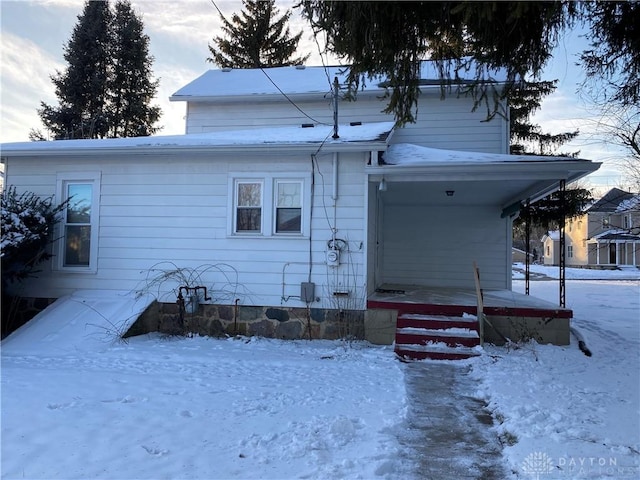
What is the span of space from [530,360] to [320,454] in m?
3.85

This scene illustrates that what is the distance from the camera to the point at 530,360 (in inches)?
224

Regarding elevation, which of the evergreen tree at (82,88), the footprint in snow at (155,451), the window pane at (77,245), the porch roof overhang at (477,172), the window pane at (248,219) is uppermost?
the evergreen tree at (82,88)

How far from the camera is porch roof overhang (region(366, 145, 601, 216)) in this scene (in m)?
6.66

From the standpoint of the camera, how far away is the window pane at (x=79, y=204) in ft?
26.6

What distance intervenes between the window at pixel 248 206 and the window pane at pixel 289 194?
385 mm

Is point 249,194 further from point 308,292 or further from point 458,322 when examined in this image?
point 458,322

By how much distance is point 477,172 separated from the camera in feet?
22.7

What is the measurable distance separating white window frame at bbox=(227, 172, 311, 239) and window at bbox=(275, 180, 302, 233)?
38 millimetres

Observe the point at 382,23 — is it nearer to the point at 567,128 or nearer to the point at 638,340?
the point at 638,340

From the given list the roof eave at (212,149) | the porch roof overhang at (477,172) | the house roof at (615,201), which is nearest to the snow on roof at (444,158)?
the porch roof overhang at (477,172)

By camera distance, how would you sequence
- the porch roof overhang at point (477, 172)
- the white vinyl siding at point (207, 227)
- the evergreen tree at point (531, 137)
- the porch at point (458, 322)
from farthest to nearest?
the evergreen tree at point (531, 137)
the white vinyl siding at point (207, 227)
the porch roof overhang at point (477, 172)
the porch at point (458, 322)

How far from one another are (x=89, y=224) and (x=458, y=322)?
22.7 feet

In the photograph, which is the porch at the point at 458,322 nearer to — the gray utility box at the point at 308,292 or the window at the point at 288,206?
the gray utility box at the point at 308,292

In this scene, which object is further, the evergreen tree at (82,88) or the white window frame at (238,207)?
the evergreen tree at (82,88)
